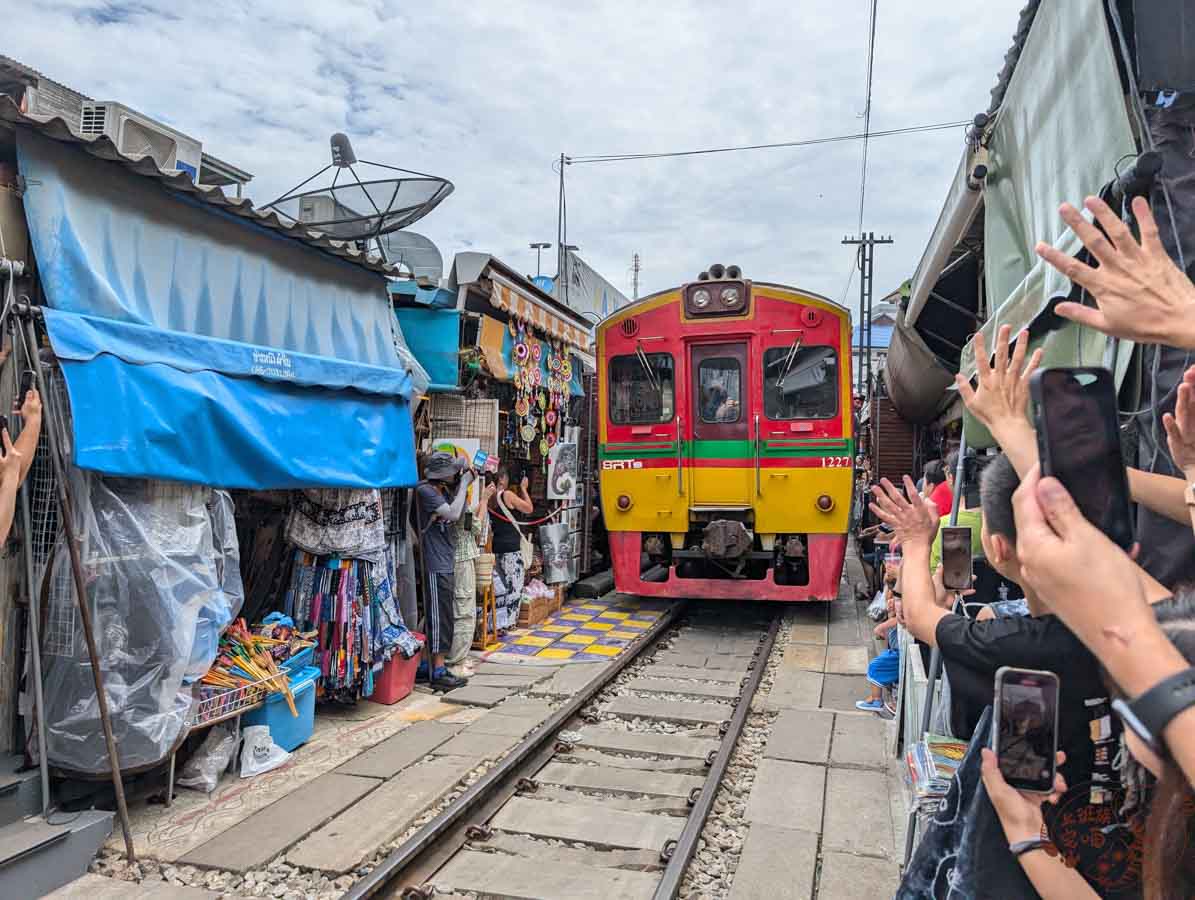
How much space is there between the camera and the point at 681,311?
8320 mm

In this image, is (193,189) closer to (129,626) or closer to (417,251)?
(129,626)

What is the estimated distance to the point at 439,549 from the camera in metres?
6.22

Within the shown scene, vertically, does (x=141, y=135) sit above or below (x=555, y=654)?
above

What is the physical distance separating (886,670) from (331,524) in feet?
12.4

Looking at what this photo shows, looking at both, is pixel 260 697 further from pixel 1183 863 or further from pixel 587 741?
pixel 1183 863

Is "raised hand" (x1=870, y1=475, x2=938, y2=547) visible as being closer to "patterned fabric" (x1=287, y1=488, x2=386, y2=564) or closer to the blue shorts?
the blue shorts

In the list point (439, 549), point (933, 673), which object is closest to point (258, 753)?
point (439, 549)

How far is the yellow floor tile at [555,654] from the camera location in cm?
696

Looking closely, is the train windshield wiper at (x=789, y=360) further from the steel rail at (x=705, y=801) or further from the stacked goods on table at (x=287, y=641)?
the stacked goods on table at (x=287, y=641)

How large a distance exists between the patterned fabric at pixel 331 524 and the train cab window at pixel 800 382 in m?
4.33

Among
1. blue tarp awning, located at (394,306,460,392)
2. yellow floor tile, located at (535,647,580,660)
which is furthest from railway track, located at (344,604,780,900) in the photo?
blue tarp awning, located at (394,306,460,392)

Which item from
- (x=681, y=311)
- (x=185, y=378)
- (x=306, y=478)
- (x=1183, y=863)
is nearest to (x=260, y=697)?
(x=306, y=478)

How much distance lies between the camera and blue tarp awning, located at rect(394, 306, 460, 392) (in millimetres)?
7086

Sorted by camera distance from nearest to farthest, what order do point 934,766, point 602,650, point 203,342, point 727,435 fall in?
1. point 934,766
2. point 203,342
3. point 602,650
4. point 727,435
